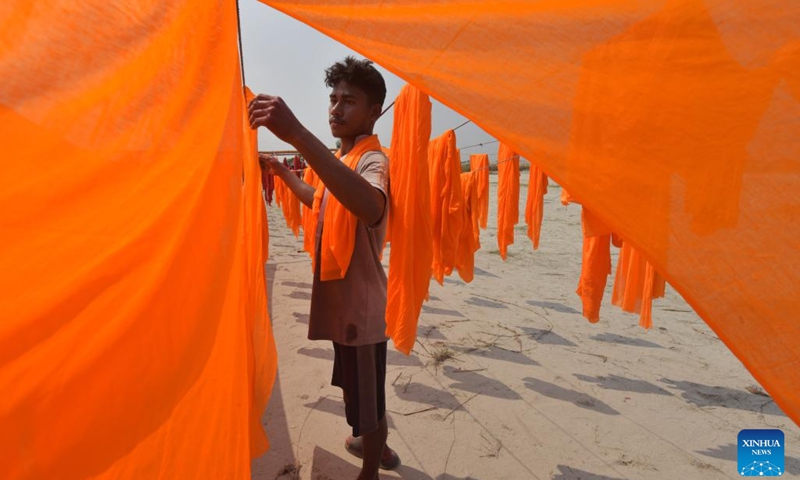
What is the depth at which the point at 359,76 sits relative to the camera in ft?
5.38

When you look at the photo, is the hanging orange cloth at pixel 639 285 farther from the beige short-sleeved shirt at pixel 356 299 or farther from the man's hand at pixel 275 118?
the man's hand at pixel 275 118

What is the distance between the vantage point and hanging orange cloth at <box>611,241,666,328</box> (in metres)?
3.07

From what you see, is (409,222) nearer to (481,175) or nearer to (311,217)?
(311,217)

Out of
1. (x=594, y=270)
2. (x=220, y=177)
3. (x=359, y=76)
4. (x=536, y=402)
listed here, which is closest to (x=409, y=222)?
(x=359, y=76)

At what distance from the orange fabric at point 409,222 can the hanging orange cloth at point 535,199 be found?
6.95 ft

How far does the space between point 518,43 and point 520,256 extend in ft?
24.6

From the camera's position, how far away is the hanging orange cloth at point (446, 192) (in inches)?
129

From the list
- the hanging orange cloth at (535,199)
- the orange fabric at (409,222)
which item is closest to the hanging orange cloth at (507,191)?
the hanging orange cloth at (535,199)

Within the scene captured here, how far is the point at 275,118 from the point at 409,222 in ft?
3.08

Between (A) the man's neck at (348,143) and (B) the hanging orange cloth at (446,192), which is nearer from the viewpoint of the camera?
(A) the man's neck at (348,143)

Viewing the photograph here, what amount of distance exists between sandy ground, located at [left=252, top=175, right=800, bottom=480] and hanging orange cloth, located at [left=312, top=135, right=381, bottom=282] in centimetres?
115

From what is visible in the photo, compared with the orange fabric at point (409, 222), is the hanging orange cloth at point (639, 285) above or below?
below

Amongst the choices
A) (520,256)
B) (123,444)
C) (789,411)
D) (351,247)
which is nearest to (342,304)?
(351,247)

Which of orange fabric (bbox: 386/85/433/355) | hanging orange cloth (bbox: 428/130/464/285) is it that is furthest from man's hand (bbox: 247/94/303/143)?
hanging orange cloth (bbox: 428/130/464/285)
